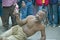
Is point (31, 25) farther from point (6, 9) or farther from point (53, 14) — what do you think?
point (53, 14)

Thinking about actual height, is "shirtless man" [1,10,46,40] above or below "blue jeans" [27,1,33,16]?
above

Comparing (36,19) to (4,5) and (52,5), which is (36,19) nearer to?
(4,5)

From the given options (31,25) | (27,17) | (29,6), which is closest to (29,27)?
(31,25)

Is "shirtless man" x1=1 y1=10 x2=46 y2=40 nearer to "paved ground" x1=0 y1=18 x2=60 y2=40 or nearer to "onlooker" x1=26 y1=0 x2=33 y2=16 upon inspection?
"paved ground" x1=0 y1=18 x2=60 y2=40

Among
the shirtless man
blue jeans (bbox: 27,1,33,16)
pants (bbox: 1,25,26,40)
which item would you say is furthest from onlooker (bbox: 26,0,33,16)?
pants (bbox: 1,25,26,40)

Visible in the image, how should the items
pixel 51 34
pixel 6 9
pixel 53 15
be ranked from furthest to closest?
pixel 53 15 → pixel 51 34 → pixel 6 9

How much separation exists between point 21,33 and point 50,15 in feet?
9.22

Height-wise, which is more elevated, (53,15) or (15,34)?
(15,34)

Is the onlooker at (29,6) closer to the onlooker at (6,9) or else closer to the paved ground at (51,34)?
the paved ground at (51,34)

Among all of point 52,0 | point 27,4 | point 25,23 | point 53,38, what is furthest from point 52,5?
point 25,23

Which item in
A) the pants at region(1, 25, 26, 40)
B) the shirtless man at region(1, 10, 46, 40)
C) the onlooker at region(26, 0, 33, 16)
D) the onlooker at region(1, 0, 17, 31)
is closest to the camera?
the pants at region(1, 25, 26, 40)

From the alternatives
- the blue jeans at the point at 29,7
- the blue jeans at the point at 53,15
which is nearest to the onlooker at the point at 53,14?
the blue jeans at the point at 53,15

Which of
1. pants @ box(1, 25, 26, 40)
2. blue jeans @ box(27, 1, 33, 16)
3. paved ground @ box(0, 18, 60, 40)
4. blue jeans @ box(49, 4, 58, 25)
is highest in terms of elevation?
pants @ box(1, 25, 26, 40)

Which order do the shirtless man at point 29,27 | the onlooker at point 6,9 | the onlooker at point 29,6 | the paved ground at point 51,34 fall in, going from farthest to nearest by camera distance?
the onlooker at point 29,6 → the onlooker at point 6,9 → the paved ground at point 51,34 → the shirtless man at point 29,27
